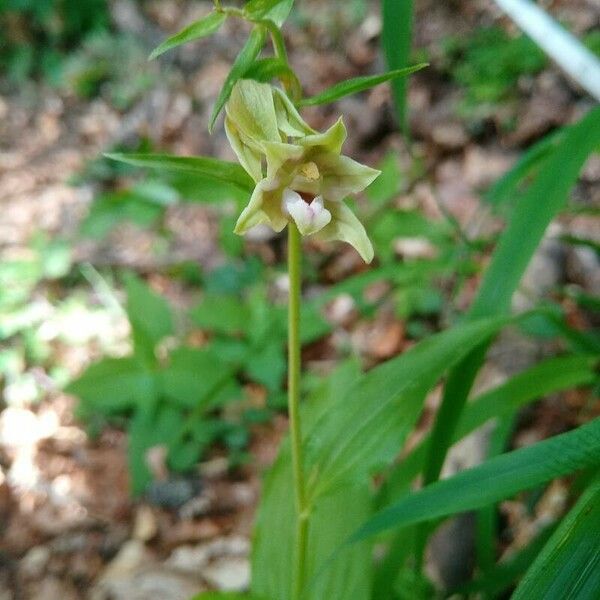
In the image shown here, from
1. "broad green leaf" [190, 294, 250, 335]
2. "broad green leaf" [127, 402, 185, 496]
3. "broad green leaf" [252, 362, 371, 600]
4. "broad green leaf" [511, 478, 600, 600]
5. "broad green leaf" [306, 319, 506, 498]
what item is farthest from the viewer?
"broad green leaf" [190, 294, 250, 335]

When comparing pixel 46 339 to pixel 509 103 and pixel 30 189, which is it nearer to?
pixel 30 189

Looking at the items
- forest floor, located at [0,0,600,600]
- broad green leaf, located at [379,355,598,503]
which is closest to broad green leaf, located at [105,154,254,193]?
broad green leaf, located at [379,355,598,503]

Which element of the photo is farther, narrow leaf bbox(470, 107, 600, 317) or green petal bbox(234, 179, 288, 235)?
narrow leaf bbox(470, 107, 600, 317)

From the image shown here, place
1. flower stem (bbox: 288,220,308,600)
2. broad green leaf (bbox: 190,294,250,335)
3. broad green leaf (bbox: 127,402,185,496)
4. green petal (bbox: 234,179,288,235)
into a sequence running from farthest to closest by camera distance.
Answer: broad green leaf (bbox: 190,294,250,335) < broad green leaf (bbox: 127,402,185,496) < flower stem (bbox: 288,220,308,600) < green petal (bbox: 234,179,288,235)

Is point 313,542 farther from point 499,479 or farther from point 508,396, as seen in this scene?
Result: point 499,479

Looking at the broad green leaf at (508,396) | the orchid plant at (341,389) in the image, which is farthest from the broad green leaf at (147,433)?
the broad green leaf at (508,396)

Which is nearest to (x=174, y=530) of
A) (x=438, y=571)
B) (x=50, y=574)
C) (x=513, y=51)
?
(x=50, y=574)

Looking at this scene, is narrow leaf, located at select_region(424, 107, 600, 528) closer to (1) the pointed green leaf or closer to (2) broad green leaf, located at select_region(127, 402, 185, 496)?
(1) the pointed green leaf
